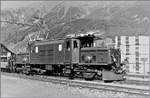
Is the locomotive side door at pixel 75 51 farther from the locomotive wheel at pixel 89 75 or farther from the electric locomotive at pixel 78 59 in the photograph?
the locomotive wheel at pixel 89 75

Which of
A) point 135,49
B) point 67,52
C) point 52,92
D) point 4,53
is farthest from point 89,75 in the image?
point 4,53

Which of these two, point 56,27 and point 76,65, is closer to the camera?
point 76,65

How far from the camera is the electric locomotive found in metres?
14.0

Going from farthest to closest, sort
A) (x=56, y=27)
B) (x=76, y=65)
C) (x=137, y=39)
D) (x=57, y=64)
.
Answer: (x=56, y=27)
(x=137, y=39)
(x=57, y=64)
(x=76, y=65)

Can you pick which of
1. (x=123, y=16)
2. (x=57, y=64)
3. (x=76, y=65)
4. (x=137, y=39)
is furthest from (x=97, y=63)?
(x=123, y=16)

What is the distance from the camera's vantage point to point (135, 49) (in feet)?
78.8

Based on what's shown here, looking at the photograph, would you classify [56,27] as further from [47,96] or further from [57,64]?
[47,96]

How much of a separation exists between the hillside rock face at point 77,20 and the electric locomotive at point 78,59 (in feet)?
47.5

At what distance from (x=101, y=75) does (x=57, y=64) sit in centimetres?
359

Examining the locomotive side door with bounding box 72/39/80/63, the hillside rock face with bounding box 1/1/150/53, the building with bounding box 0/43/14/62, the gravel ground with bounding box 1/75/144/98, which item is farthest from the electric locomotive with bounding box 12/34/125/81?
the hillside rock face with bounding box 1/1/150/53

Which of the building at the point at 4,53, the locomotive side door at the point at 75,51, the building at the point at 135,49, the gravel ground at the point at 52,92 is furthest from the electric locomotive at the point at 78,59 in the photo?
the building at the point at 4,53

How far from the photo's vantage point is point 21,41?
1480 inches

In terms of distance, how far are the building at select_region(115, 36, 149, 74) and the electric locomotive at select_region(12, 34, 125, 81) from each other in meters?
7.81

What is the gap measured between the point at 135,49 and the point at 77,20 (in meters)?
28.0
